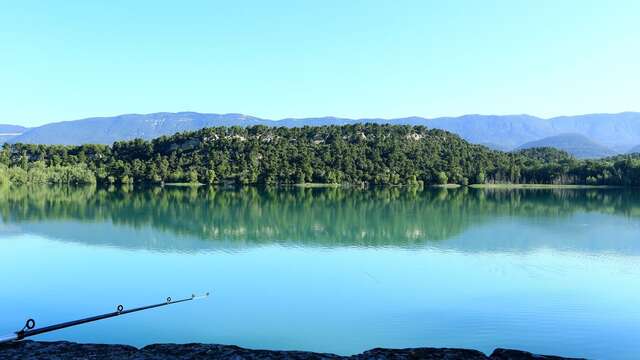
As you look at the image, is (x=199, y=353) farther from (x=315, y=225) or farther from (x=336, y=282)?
(x=315, y=225)

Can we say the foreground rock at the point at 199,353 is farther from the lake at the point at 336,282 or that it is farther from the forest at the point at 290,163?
the forest at the point at 290,163

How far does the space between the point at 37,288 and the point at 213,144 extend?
371ft

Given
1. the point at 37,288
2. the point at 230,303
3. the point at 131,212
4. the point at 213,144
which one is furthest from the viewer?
the point at 213,144

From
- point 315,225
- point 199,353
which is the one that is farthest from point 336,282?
point 315,225

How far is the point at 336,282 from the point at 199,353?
53.8 ft

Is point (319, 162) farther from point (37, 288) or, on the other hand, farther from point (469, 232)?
point (37, 288)

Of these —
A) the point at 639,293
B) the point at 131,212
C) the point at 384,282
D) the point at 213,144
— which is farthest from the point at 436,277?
the point at 213,144

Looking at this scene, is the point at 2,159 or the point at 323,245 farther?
the point at 2,159

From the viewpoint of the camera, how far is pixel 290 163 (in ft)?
397

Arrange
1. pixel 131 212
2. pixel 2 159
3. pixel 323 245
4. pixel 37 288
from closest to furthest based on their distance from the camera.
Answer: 1. pixel 37 288
2. pixel 323 245
3. pixel 131 212
4. pixel 2 159

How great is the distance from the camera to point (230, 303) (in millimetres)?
17703

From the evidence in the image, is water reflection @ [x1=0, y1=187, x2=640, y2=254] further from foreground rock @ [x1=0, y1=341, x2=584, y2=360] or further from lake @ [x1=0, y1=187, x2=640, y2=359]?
foreground rock @ [x1=0, y1=341, x2=584, y2=360]

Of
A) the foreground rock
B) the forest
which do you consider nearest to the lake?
the foreground rock

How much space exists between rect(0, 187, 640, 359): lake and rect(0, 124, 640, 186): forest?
72113 millimetres
